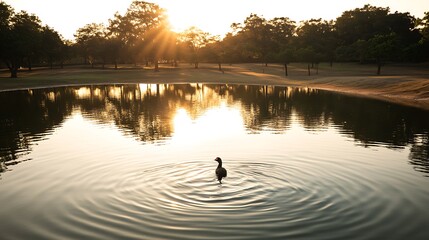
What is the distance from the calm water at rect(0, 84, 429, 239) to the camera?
12758 millimetres

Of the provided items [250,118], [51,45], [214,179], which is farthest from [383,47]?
[51,45]

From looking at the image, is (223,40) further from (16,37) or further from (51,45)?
(16,37)

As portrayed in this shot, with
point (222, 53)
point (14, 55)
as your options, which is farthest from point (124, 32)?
point (14, 55)

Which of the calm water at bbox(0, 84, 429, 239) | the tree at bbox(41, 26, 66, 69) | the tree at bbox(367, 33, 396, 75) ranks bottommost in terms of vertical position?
the calm water at bbox(0, 84, 429, 239)

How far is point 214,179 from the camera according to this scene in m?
17.3

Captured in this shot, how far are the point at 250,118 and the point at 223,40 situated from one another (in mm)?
131966

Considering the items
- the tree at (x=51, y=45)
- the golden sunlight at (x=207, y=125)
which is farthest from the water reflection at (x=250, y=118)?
the tree at (x=51, y=45)

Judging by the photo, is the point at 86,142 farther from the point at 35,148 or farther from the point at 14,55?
the point at 14,55

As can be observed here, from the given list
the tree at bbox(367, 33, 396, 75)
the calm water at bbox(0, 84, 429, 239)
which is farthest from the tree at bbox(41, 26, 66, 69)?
the tree at bbox(367, 33, 396, 75)

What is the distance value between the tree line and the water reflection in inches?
2413

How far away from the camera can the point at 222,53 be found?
13462 cm

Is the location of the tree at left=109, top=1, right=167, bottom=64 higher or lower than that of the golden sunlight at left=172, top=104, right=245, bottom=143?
higher

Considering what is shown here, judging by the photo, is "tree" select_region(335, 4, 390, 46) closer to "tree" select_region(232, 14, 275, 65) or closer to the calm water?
"tree" select_region(232, 14, 275, 65)

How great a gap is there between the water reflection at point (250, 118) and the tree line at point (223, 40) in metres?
61.3
